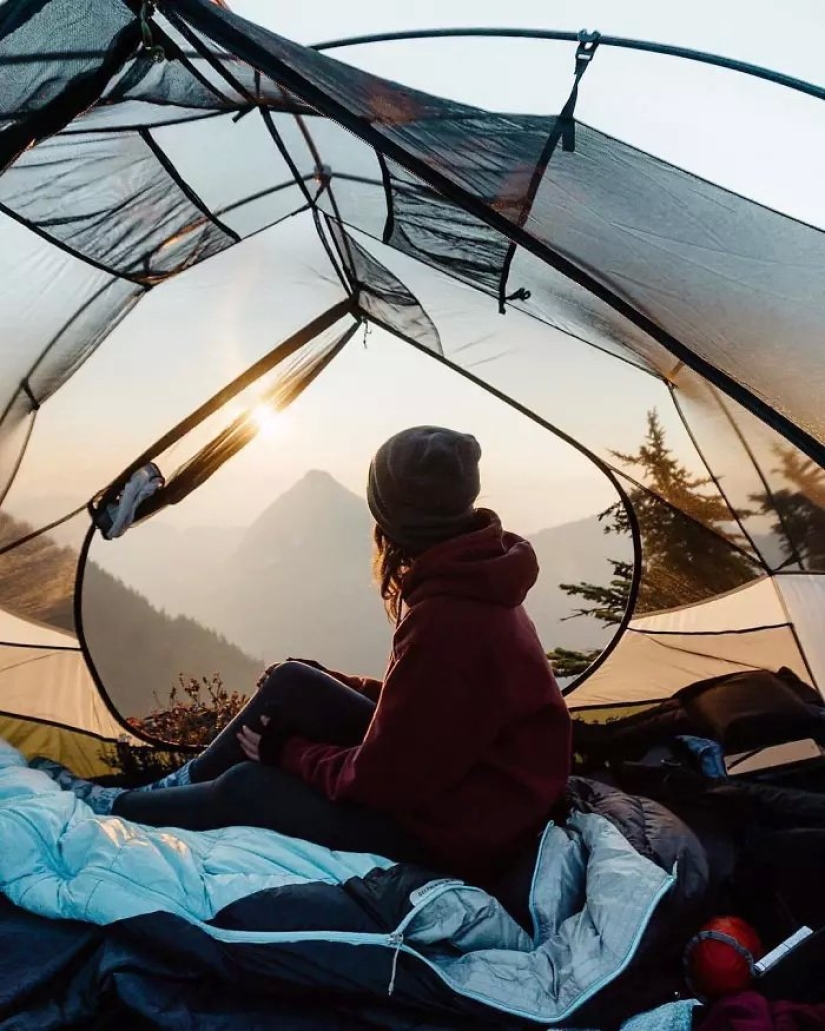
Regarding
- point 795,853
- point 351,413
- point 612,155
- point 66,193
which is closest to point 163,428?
point 351,413

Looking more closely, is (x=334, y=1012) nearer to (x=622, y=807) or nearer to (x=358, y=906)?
(x=358, y=906)

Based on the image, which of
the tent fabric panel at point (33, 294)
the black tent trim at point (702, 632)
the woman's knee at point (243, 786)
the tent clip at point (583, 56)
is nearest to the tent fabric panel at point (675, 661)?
the black tent trim at point (702, 632)

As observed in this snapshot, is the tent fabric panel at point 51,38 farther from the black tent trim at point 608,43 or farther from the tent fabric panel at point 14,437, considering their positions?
the tent fabric panel at point 14,437

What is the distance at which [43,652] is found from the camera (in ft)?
7.90

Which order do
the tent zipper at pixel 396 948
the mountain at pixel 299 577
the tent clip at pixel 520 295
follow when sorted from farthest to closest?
the mountain at pixel 299 577, the tent clip at pixel 520 295, the tent zipper at pixel 396 948

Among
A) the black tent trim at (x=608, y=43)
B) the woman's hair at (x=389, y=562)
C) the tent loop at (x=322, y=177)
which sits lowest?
the woman's hair at (x=389, y=562)

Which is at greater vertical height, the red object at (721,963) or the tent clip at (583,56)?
the tent clip at (583,56)

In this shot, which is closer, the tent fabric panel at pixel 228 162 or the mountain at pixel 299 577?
the tent fabric panel at pixel 228 162

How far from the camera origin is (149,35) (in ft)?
4.25

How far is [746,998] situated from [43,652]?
1.90 m

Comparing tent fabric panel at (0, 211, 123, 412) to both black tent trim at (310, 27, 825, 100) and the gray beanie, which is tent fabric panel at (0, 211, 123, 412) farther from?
the gray beanie

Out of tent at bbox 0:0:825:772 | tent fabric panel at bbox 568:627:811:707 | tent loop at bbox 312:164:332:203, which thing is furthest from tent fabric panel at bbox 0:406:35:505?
tent fabric panel at bbox 568:627:811:707

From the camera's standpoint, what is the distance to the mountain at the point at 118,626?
2.35 meters

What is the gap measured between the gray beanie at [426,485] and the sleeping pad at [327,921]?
54 cm
